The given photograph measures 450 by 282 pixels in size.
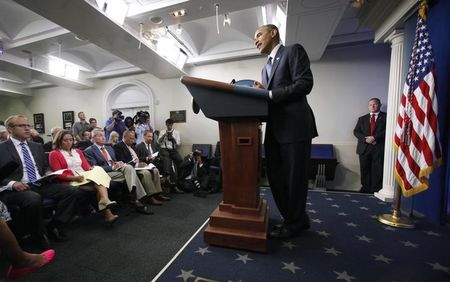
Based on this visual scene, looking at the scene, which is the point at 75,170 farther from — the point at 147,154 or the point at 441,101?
the point at 441,101

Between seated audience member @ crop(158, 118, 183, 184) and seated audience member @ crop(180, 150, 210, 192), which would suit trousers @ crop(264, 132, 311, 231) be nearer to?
seated audience member @ crop(180, 150, 210, 192)

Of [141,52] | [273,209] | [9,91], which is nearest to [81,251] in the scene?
[273,209]

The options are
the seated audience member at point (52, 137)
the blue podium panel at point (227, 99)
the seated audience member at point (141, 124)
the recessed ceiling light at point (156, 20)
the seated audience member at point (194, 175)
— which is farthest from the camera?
the seated audience member at point (141, 124)

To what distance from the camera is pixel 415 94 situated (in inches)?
75.3

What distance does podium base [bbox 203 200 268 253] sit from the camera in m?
1.39

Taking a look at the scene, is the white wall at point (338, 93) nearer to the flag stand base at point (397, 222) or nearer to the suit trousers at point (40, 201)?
the flag stand base at point (397, 222)

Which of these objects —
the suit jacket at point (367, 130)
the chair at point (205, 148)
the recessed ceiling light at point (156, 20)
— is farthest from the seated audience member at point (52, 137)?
the suit jacket at point (367, 130)

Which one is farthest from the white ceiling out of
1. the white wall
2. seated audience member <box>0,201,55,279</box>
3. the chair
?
seated audience member <box>0,201,55,279</box>

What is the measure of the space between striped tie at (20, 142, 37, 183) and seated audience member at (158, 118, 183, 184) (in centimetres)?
189

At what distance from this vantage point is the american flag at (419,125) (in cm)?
178

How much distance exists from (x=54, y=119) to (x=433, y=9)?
31.1 feet

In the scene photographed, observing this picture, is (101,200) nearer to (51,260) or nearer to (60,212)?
(60,212)

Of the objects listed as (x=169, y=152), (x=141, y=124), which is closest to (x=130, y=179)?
(x=169, y=152)

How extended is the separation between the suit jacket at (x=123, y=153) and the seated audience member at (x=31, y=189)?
3.34 ft
